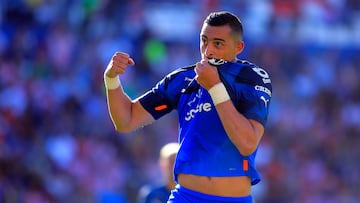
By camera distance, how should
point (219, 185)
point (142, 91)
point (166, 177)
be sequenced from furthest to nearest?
point (142, 91) → point (166, 177) → point (219, 185)

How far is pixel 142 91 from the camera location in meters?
14.7

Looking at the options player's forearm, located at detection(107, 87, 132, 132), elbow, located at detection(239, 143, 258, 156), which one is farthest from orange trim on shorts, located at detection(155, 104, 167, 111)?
elbow, located at detection(239, 143, 258, 156)

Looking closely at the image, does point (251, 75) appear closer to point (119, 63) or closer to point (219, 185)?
point (219, 185)

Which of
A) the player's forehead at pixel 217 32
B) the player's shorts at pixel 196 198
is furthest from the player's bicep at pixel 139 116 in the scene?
the player's forehead at pixel 217 32

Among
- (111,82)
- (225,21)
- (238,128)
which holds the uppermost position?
(225,21)

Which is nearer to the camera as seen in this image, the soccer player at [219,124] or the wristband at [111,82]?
the soccer player at [219,124]

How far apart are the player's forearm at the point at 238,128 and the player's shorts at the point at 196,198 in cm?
38

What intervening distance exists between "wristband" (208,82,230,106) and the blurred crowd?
6648mm

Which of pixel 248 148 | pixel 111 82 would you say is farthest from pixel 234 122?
pixel 111 82

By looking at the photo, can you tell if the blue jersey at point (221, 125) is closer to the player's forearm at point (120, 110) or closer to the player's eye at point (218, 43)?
the player's eye at point (218, 43)

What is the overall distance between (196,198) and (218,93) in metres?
0.67

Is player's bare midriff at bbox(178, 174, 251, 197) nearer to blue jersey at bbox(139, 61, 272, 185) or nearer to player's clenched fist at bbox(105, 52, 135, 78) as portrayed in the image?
blue jersey at bbox(139, 61, 272, 185)

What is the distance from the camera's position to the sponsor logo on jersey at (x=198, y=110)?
6145mm

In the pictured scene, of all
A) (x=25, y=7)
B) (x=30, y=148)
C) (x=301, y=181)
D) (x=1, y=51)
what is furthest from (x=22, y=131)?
(x=301, y=181)
